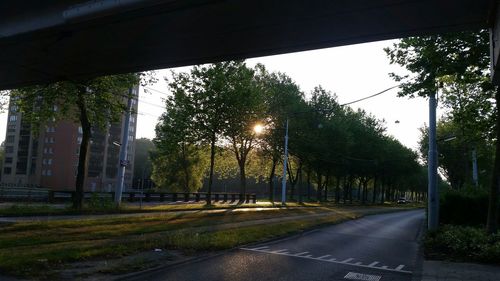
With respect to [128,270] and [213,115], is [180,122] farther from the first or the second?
[128,270]

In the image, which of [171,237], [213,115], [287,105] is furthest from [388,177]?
[171,237]

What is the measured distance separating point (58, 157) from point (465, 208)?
3611 inches

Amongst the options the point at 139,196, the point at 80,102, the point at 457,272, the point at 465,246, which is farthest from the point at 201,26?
the point at 139,196

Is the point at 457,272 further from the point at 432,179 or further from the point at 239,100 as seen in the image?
the point at 239,100

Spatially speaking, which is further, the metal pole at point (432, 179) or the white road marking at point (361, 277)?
the metal pole at point (432, 179)

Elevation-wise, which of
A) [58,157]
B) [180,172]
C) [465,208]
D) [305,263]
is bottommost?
[305,263]

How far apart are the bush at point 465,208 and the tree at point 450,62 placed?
7.73m

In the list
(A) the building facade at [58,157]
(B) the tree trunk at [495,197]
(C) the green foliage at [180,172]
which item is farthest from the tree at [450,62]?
(A) the building facade at [58,157]

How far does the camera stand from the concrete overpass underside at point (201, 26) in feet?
29.8

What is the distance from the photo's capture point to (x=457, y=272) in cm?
1120

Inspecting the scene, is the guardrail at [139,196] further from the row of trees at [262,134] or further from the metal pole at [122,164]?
the row of trees at [262,134]

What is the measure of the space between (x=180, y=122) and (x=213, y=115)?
325 cm

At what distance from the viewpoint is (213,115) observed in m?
37.5

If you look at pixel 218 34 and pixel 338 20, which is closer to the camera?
pixel 338 20
